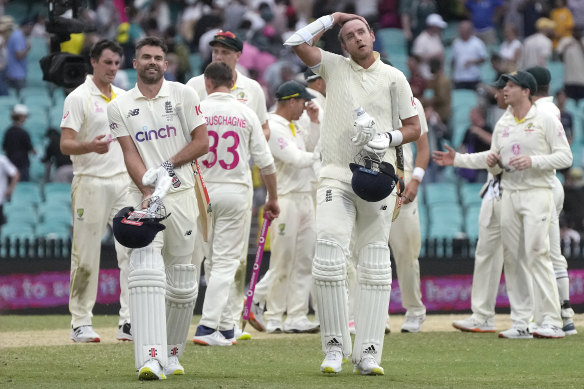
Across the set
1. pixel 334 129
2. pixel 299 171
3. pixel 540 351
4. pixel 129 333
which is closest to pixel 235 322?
pixel 129 333

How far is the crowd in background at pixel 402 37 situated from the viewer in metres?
22.8

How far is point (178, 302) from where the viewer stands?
8719 mm

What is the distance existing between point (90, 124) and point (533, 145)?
14.3ft

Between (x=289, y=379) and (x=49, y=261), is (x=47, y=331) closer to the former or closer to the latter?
(x=49, y=261)

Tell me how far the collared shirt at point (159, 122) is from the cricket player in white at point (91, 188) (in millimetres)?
3056

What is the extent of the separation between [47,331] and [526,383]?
662 centimetres

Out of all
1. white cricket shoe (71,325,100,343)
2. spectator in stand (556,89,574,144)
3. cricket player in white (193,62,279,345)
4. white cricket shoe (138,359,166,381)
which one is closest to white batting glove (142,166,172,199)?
white cricket shoe (138,359,166,381)

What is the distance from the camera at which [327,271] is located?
8.69 m

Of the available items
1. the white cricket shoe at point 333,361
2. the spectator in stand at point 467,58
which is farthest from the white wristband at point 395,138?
the spectator in stand at point 467,58

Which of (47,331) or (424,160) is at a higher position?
(424,160)

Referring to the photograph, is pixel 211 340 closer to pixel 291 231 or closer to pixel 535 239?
pixel 291 231

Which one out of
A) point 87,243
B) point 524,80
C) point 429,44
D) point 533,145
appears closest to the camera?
point 87,243

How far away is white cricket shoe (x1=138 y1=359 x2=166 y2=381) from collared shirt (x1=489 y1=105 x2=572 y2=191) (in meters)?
5.47

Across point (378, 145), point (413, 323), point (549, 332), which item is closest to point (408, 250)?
point (413, 323)
